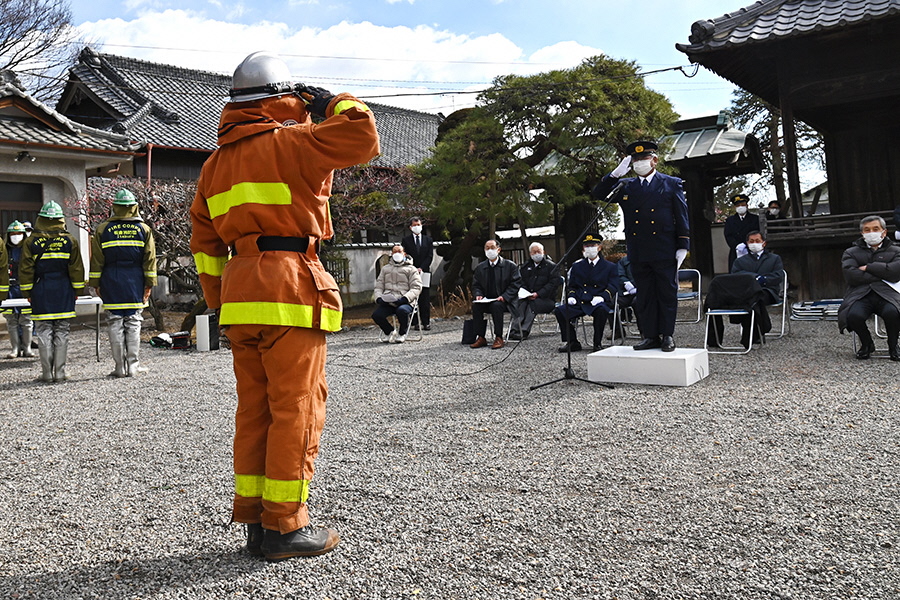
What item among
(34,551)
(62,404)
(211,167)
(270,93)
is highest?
(270,93)

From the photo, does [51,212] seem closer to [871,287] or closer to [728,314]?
[728,314]

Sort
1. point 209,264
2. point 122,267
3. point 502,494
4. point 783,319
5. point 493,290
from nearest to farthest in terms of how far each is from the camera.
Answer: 1. point 209,264
2. point 502,494
3. point 122,267
4. point 783,319
5. point 493,290

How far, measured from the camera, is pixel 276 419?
8.43 feet

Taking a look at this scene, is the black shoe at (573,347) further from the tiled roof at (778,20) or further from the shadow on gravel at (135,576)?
the shadow on gravel at (135,576)

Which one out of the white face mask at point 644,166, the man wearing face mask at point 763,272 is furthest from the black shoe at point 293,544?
the man wearing face mask at point 763,272

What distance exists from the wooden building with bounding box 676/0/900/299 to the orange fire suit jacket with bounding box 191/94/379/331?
839cm

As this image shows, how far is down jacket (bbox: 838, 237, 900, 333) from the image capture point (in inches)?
259

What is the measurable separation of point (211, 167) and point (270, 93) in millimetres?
381

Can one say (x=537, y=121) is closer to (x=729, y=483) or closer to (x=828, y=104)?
(x=828, y=104)

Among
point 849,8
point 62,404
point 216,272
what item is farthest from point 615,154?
point 216,272

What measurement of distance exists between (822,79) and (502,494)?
951cm

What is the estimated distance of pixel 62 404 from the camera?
20.2 feet

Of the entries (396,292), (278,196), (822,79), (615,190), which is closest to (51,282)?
(396,292)

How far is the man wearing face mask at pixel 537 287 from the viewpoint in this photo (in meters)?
9.35
